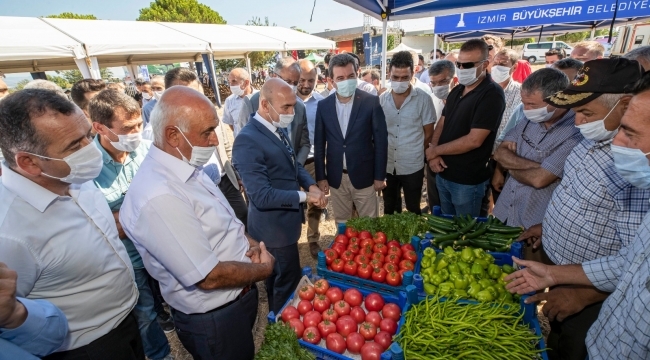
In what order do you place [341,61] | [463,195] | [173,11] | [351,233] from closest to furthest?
1. [351,233]
2. [463,195]
3. [341,61]
4. [173,11]

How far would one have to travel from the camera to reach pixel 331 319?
2236mm

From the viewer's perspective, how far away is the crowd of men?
1463mm

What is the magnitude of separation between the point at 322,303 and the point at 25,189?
75.8 inches

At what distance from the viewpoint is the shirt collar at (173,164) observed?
1.76 metres

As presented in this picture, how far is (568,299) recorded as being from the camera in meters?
2.02

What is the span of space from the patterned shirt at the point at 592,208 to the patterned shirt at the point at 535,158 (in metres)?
A: 0.40

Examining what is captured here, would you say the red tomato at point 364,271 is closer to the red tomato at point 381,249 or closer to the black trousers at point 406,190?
the red tomato at point 381,249

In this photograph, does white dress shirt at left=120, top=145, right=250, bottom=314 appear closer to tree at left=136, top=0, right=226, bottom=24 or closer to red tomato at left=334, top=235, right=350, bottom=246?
red tomato at left=334, top=235, right=350, bottom=246

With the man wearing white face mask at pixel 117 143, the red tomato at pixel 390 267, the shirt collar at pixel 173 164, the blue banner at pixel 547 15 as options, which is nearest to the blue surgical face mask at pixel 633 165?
the red tomato at pixel 390 267

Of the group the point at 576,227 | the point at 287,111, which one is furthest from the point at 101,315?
the point at 576,227

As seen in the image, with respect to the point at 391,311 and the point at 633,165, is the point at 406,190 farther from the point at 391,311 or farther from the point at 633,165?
the point at 633,165


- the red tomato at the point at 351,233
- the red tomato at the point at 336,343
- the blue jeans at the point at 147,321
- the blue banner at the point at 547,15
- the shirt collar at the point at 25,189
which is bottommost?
the blue jeans at the point at 147,321

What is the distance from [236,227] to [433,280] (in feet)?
5.08

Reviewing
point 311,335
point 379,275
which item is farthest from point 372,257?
point 311,335
